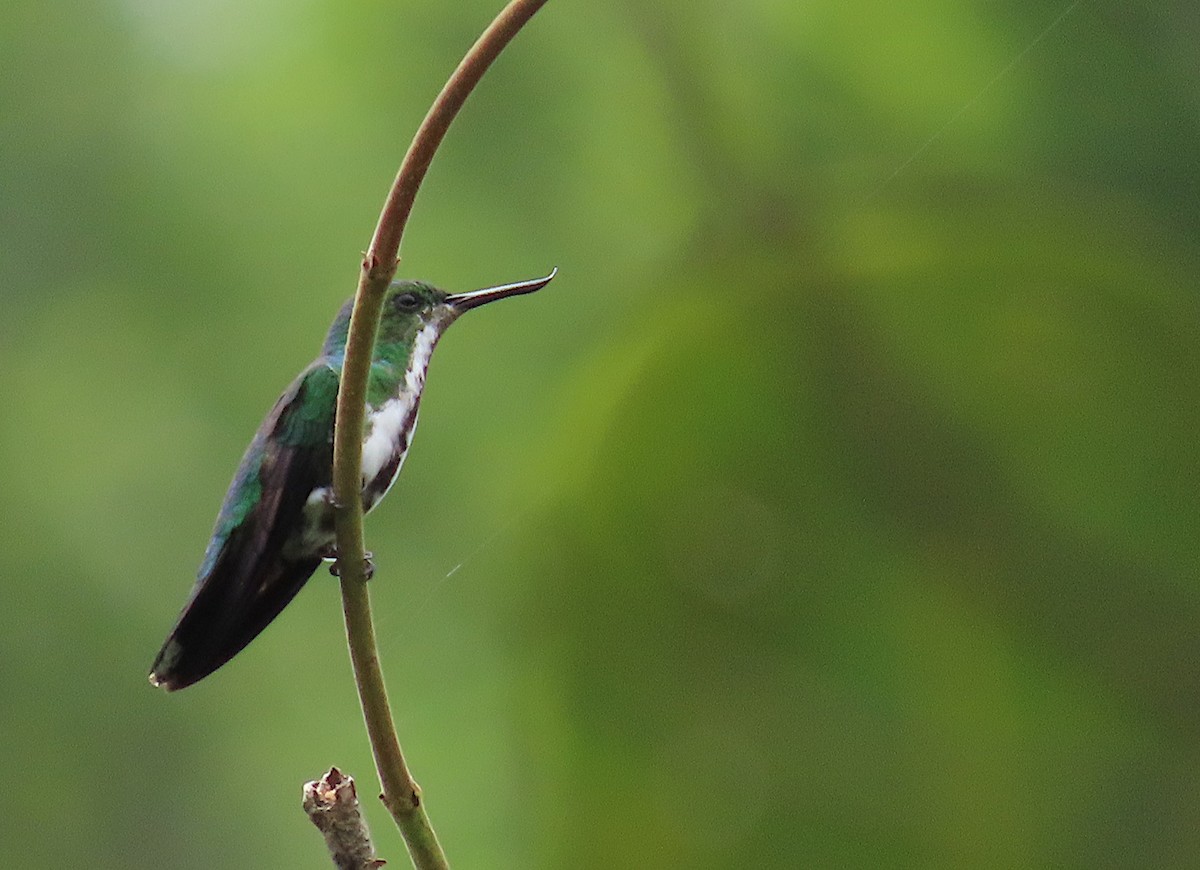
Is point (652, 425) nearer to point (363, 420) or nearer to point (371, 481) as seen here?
point (371, 481)

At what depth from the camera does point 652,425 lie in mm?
1379

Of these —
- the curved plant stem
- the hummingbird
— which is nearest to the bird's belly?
the hummingbird

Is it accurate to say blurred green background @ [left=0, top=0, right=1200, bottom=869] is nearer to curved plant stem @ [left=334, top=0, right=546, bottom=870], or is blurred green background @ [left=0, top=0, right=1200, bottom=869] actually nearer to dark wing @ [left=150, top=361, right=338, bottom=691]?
→ dark wing @ [left=150, top=361, right=338, bottom=691]

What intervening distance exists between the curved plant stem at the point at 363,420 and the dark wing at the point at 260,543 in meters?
0.36

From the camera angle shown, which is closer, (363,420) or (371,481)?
(363,420)

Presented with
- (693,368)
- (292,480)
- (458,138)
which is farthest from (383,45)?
(292,480)

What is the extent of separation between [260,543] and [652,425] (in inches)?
18.8

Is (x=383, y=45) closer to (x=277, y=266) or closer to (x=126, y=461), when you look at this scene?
(x=277, y=266)

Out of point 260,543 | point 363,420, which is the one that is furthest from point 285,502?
point 363,420

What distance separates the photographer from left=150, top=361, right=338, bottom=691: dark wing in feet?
3.23

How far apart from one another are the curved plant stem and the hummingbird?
0.29m

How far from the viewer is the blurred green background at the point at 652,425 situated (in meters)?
1.10

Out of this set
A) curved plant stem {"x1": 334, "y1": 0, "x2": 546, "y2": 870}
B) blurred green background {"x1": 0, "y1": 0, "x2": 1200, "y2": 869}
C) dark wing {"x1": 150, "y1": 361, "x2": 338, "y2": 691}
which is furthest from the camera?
blurred green background {"x1": 0, "y1": 0, "x2": 1200, "y2": 869}

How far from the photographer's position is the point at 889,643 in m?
1.22
